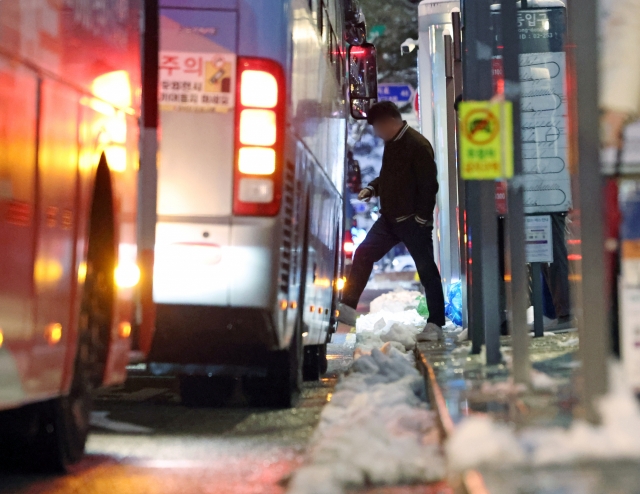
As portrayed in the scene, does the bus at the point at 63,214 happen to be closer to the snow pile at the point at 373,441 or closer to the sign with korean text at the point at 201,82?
the sign with korean text at the point at 201,82

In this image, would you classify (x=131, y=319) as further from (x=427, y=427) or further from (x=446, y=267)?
(x=446, y=267)

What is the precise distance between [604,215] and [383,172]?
273 inches

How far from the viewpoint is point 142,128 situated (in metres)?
6.09

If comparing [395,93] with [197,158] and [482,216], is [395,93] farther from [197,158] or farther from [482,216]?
[197,158]

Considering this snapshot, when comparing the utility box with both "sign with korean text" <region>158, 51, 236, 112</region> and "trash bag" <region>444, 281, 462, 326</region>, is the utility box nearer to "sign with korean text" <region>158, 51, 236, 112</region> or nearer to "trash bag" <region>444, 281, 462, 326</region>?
→ "trash bag" <region>444, 281, 462, 326</region>

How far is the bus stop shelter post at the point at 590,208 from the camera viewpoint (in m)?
4.34

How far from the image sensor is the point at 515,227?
6215mm

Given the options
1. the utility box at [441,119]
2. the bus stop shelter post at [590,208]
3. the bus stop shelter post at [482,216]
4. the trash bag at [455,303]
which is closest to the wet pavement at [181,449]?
the bus stop shelter post at [482,216]

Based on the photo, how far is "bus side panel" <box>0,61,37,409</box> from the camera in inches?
164

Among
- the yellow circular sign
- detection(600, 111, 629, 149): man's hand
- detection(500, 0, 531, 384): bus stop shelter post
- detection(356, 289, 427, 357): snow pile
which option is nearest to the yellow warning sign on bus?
the yellow circular sign

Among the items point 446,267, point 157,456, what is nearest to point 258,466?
point 157,456

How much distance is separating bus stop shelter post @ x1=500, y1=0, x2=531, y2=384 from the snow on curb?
0.60 m

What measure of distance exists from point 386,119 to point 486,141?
5.20 meters

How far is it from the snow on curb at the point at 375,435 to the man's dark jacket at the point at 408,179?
2.34m
